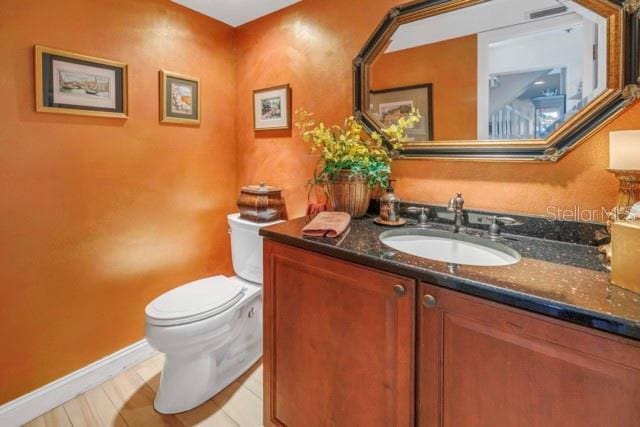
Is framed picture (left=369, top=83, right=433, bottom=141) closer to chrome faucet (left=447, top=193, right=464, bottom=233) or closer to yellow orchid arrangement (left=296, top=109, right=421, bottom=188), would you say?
yellow orchid arrangement (left=296, top=109, right=421, bottom=188)

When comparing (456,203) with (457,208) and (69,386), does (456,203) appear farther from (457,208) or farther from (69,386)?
(69,386)

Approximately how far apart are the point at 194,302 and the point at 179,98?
3.94ft

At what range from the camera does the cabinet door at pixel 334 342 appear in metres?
0.98

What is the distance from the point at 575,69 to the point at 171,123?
1941mm

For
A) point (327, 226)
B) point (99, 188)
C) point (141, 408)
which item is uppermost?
point (99, 188)

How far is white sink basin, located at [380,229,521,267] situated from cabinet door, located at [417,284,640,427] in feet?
1.19

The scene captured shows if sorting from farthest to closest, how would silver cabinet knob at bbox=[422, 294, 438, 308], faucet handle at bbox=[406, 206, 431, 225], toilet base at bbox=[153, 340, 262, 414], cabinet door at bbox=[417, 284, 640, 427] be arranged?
toilet base at bbox=[153, 340, 262, 414] < faucet handle at bbox=[406, 206, 431, 225] < silver cabinet knob at bbox=[422, 294, 438, 308] < cabinet door at bbox=[417, 284, 640, 427]

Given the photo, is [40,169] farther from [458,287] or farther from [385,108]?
[458,287]

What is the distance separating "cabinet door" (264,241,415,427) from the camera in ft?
3.20

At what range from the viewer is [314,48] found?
191 centimetres

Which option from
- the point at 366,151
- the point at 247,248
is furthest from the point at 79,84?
the point at 366,151

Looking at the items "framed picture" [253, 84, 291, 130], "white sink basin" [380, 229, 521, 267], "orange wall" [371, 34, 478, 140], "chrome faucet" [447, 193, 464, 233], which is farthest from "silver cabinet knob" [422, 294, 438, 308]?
"framed picture" [253, 84, 291, 130]

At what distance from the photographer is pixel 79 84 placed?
1.65 meters

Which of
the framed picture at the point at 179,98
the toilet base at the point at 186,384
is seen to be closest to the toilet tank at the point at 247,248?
the toilet base at the point at 186,384
